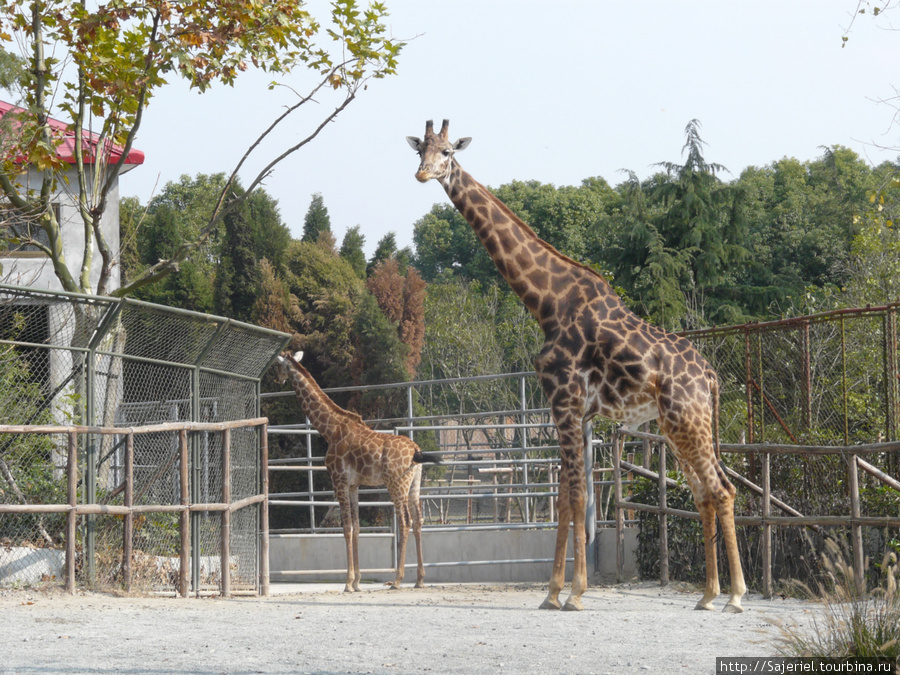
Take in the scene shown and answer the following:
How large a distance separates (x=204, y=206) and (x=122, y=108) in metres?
38.5

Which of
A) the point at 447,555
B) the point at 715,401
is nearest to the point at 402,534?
the point at 447,555

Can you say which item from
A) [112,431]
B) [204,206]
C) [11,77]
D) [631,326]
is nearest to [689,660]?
[631,326]

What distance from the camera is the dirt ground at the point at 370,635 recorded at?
5086 mm

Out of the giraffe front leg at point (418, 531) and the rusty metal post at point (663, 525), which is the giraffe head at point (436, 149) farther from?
the giraffe front leg at point (418, 531)

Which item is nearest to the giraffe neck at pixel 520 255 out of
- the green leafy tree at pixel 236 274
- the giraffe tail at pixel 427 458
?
the giraffe tail at pixel 427 458

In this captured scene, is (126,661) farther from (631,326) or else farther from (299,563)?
(299,563)

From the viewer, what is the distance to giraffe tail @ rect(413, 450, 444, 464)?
33.4 feet

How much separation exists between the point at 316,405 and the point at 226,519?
2.29 meters

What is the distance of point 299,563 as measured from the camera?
1286cm

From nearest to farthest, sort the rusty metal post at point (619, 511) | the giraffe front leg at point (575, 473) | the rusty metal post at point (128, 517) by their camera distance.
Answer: the giraffe front leg at point (575, 473)
the rusty metal post at point (128, 517)
the rusty metal post at point (619, 511)

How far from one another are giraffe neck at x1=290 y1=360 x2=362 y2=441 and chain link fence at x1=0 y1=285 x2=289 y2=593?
0.66 metres

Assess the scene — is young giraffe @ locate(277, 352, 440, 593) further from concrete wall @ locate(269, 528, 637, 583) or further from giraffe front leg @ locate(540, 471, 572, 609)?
giraffe front leg @ locate(540, 471, 572, 609)

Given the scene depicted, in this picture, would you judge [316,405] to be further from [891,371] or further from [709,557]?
[891,371]

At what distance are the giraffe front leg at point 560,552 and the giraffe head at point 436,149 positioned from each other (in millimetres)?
2622
